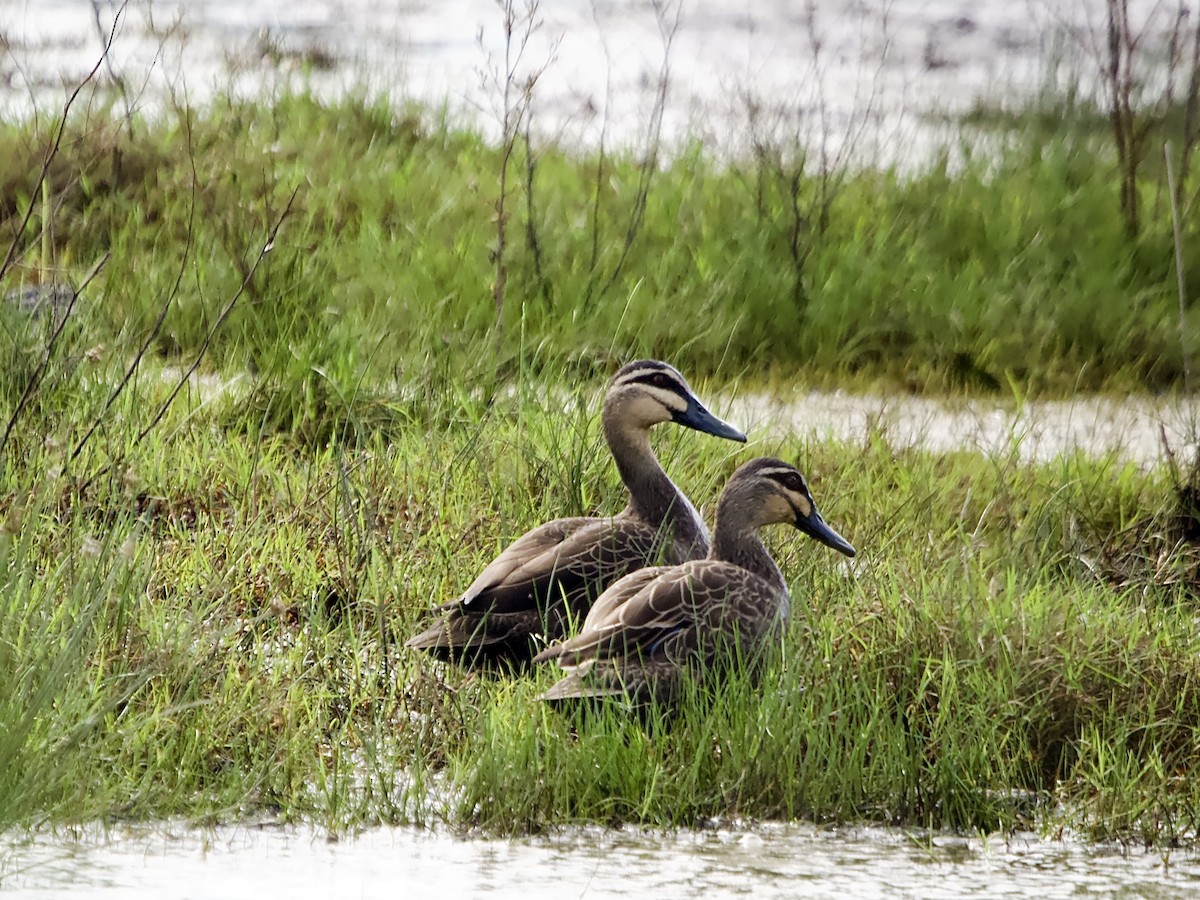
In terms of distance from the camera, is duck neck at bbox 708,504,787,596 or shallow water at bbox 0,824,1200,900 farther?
duck neck at bbox 708,504,787,596

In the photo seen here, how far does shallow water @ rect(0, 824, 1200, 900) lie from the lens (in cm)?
379

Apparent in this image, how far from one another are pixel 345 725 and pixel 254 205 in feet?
18.8

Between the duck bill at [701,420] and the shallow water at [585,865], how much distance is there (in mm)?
1952

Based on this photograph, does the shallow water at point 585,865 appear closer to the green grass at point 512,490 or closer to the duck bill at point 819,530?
the green grass at point 512,490

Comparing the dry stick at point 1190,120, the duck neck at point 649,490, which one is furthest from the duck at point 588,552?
the dry stick at point 1190,120

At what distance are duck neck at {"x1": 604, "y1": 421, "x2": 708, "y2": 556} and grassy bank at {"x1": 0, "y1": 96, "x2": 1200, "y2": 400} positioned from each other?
1.33 metres

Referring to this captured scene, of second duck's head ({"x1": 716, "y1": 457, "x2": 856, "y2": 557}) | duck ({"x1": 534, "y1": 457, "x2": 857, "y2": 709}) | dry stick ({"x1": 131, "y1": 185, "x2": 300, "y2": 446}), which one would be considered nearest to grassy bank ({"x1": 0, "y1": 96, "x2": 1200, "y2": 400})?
dry stick ({"x1": 131, "y1": 185, "x2": 300, "y2": 446})

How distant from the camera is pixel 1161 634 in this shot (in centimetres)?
512

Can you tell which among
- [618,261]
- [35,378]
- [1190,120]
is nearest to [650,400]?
[35,378]

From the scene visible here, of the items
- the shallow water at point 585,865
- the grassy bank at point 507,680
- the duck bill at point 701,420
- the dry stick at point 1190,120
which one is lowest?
the shallow water at point 585,865

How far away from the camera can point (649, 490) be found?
596cm

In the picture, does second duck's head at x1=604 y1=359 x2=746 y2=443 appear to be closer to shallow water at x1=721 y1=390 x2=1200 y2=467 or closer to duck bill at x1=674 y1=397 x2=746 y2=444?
duck bill at x1=674 y1=397 x2=746 y2=444

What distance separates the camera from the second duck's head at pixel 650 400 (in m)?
6.05

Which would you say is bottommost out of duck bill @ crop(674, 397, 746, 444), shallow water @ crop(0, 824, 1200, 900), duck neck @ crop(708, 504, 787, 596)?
shallow water @ crop(0, 824, 1200, 900)
